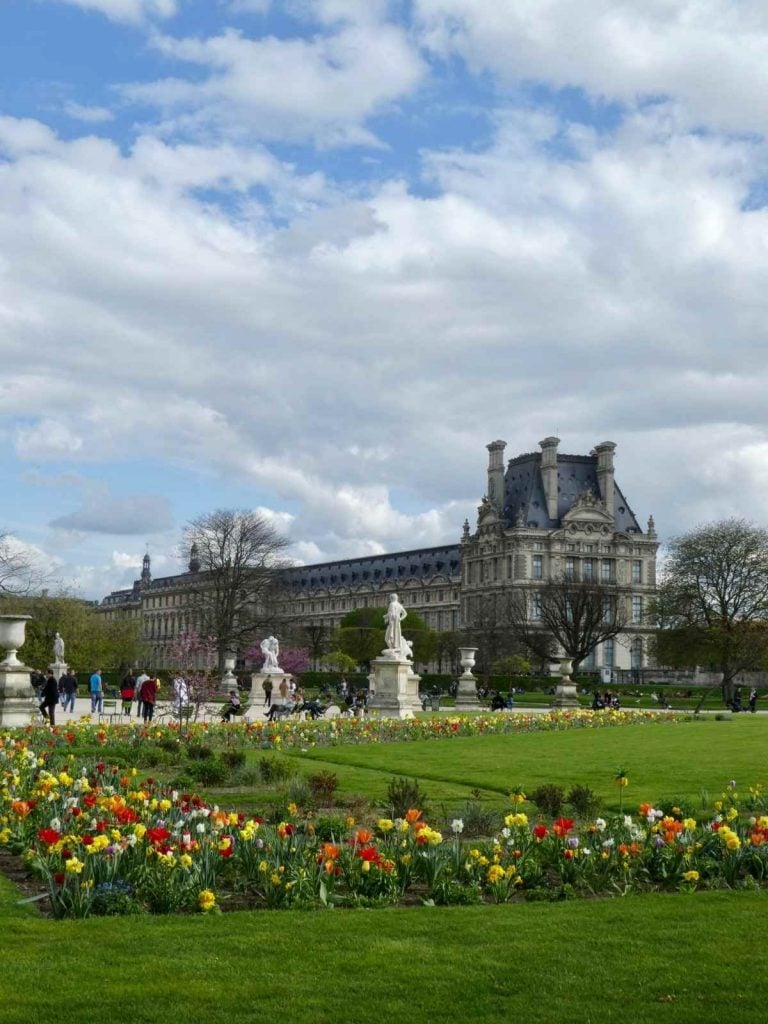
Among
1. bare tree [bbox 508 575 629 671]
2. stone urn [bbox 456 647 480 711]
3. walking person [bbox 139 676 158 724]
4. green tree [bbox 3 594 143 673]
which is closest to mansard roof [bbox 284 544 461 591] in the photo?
bare tree [bbox 508 575 629 671]

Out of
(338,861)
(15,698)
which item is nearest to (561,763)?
(338,861)

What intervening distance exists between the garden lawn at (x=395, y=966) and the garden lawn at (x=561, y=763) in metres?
5.82

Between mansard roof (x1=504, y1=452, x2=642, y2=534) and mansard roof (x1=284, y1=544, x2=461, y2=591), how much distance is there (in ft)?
54.7

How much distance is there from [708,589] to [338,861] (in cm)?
6508

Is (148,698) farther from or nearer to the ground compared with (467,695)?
farther from the ground

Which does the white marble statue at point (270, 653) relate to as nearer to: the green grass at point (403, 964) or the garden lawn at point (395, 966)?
the green grass at point (403, 964)

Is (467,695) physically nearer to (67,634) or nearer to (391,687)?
(391,687)

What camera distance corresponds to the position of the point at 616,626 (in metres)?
90.3

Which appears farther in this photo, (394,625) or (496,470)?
(496,470)

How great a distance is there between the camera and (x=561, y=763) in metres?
19.4

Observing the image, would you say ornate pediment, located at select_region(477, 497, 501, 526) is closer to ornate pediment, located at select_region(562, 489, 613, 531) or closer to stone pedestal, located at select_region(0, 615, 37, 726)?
ornate pediment, located at select_region(562, 489, 613, 531)

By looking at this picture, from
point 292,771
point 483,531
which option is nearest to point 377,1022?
point 292,771

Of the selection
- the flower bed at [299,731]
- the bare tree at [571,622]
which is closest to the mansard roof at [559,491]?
the bare tree at [571,622]

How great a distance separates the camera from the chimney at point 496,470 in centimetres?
12175
